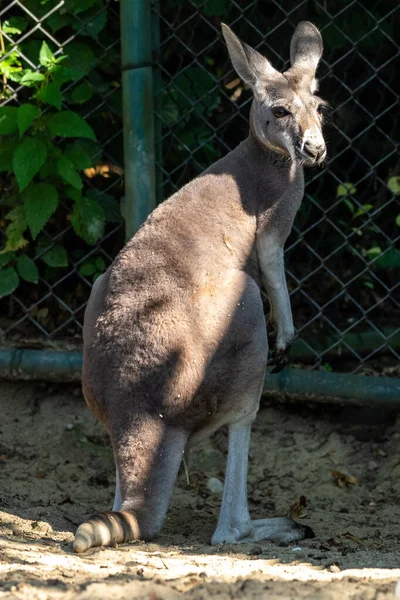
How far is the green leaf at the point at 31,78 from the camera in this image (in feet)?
15.3

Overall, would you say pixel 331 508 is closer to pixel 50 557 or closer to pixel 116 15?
pixel 50 557

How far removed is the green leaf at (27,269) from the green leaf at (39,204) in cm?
31

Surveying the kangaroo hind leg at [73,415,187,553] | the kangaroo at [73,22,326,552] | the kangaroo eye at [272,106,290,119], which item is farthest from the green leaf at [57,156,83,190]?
the kangaroo hind leg at [73,415,187,553]

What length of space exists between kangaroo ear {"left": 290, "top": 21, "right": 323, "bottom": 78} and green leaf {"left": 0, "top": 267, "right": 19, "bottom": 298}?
179cm

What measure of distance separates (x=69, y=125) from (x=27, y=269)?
0.82 meters

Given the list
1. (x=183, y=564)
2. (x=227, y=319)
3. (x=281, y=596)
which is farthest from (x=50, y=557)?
(x=227, y=319)

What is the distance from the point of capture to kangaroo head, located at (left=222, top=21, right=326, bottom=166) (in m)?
4.00

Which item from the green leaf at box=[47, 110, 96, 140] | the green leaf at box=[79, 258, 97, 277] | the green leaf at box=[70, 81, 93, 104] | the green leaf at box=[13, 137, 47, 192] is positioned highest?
the green leaf at box=[70, 81, 93, 104]

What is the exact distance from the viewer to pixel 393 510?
14.6ft

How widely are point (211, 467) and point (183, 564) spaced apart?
1787 millimetres

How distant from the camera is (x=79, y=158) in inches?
189

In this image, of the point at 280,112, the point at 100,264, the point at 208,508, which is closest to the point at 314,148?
the point at 280,112

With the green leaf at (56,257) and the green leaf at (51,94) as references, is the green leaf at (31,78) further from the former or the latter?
the green leaf at (56,257)

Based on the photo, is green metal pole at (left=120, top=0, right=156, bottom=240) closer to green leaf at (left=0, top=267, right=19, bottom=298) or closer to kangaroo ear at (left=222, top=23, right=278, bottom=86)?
kangaroo ear at (left=222, top=23, right=278, bottom=86)
